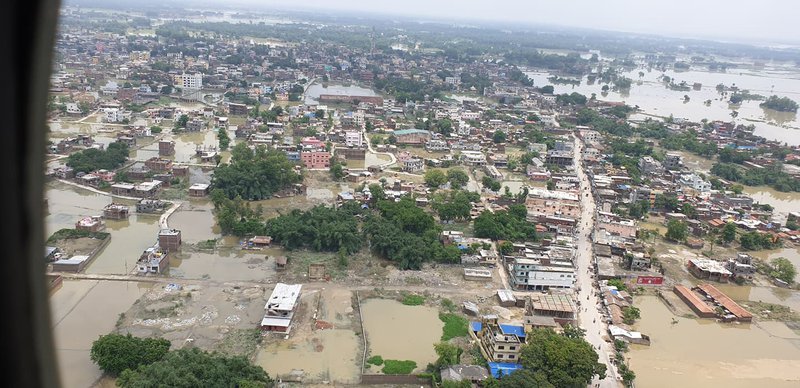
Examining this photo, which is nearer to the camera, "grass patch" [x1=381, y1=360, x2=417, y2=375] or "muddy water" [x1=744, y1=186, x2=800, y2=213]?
"grass patch" [x1=381, y1=360, x2=417, y2=375]

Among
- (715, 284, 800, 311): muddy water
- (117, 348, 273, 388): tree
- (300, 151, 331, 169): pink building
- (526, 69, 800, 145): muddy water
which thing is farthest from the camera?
(526, 69, 800, 145): muddy water

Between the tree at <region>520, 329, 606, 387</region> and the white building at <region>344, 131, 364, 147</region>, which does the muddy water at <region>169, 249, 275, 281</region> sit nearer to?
the tree at <region>520, 329, 606, 387</region>

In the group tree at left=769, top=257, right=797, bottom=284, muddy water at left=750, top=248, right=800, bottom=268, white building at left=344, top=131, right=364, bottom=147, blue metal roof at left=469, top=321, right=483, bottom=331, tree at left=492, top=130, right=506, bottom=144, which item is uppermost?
tree at left=492, top=130, right=506, bottom=144

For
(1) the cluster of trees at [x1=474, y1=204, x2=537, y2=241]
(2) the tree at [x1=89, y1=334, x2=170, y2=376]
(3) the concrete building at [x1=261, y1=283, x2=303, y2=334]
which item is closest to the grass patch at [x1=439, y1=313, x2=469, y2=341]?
(3) the concrete building at [x1=261, y1=283, x2=303, y2=334]

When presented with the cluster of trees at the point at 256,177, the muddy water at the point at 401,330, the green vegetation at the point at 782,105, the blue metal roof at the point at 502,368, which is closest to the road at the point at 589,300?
the blue metal roof at the point at 502,368

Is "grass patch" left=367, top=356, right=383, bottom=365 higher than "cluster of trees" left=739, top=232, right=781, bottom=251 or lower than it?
lower

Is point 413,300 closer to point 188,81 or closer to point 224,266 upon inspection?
point 224,266

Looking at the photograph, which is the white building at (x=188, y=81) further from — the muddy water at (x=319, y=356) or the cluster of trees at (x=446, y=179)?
the muddy water at (x=319, y=356)

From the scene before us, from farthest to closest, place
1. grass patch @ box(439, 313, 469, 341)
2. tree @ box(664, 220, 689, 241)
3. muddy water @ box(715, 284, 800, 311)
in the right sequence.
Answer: tree @ box(664, 220, 689, 241)
muddy water @ box(715, 284, 800, 311)
grass patch @ box(439, 313, 469, 341)

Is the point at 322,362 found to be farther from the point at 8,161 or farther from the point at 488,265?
the point at 8,161

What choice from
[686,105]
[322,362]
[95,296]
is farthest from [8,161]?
[686,105]
